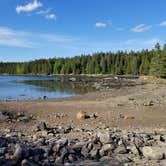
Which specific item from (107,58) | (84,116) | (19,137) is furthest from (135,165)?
(107,58)

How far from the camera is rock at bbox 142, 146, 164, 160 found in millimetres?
12969

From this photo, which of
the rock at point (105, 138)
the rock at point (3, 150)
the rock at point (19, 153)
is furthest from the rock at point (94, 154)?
the rock at point (3, 150)

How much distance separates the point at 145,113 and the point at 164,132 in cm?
847

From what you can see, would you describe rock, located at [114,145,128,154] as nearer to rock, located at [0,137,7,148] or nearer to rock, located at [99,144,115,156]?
rock, located at [99,144,115,156]

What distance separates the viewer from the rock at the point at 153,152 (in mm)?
12969

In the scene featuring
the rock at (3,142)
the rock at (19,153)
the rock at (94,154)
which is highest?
the rock at (3,142)

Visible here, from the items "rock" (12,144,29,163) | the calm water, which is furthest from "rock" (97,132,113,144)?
the calm water

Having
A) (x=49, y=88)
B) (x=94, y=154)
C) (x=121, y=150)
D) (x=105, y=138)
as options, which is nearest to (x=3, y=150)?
(x=94, y=154)

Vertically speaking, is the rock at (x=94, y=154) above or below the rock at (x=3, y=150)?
below

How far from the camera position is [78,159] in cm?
1289

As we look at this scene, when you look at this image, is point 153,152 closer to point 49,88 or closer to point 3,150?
point 3,150

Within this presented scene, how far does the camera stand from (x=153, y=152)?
43.2 feet

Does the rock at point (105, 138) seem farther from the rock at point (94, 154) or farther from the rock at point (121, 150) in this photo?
the rock at point (94, 154)

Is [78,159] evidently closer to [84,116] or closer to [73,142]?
[73,142]
